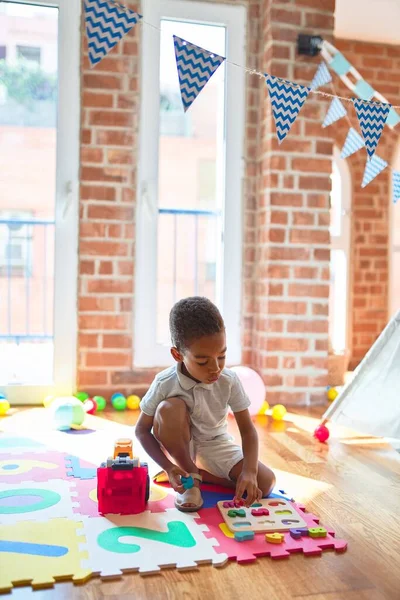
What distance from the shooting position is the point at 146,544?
1.39 metres

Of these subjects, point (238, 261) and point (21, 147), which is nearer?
point (238, 261)

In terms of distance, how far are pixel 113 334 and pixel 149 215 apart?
1.92 ft

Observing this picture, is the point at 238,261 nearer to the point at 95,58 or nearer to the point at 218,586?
the point at 95,58

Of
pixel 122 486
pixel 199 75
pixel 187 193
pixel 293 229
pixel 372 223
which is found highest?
pixel 187 193

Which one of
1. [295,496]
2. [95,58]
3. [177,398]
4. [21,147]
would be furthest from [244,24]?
[21,147]

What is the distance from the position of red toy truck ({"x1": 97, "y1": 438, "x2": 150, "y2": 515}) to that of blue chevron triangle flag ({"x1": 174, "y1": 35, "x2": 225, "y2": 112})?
3.86ft

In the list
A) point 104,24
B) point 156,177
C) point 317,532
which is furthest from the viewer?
point 156,177

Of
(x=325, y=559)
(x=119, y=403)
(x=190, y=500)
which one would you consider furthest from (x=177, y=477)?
(x=119, y=403)

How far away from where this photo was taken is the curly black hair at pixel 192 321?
1640 millimetres

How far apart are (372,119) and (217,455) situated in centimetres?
134

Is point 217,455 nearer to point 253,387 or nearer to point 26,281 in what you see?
point 253,387

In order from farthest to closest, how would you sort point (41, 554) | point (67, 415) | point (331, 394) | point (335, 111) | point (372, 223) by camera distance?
1. point (372, 223)
2. point (331, 394)
3. point (335, 111)
4. point (67, 415)
5. point (41, 554)

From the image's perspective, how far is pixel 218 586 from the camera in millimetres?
1221

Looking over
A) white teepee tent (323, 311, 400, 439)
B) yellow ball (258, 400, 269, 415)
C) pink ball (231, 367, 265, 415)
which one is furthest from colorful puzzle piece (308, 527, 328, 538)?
yellow ball (258, 400, 269, 415)
